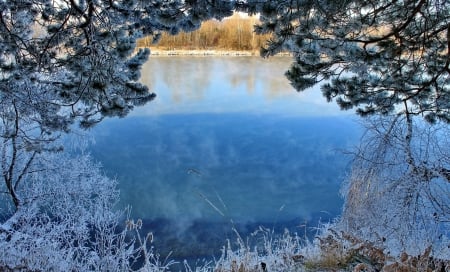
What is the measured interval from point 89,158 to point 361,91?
5529mm

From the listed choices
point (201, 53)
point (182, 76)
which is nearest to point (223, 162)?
point (182, 76)

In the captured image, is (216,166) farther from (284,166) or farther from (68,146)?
(68,146)

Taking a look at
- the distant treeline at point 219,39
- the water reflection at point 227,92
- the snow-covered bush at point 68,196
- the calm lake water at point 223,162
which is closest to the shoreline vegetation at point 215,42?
the distant treeline at point 219,39

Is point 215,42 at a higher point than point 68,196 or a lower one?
higher

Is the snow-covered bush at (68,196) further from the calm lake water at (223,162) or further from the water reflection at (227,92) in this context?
the water reflection at (227,92)

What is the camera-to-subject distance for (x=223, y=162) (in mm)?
Result: 7723

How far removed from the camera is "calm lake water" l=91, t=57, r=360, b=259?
19.9ft

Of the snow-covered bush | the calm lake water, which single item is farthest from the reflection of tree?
the snow-covered bush

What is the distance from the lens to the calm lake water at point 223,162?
19.9ft

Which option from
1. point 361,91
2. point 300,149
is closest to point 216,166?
point 300,149

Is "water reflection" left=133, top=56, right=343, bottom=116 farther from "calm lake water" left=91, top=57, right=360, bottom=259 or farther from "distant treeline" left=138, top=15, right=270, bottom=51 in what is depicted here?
"distant treeline" left=138, top=15, right=270, bottom=51

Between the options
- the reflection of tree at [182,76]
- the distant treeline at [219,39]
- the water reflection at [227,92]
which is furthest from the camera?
the distant treeline at [219,39]

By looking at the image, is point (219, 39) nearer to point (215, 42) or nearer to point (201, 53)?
point (215, 42)

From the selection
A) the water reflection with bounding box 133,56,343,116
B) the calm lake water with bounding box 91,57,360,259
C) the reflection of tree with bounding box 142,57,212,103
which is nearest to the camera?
the calm lake water with bounding box 91,57,360,259
